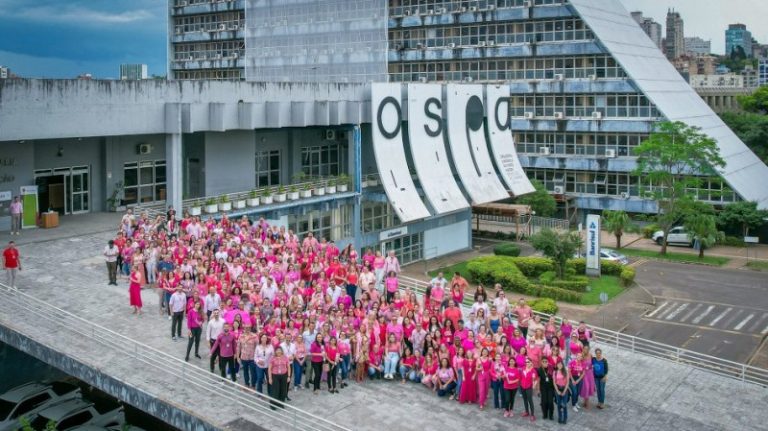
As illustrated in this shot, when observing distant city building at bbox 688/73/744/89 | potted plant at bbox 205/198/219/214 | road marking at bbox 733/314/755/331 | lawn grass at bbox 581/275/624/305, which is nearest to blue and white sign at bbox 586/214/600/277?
lawn grass at bbox 581/275/624/305

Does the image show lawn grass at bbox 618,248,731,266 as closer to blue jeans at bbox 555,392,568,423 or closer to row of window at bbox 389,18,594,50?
row of window at bbox 389,18,594,50

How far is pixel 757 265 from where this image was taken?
4784 centimetres

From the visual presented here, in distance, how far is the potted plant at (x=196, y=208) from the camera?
115 feet

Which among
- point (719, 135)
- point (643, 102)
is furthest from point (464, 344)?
point (719, 135)

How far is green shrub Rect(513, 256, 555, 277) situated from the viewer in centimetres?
4454

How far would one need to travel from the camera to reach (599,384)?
19.6 meters

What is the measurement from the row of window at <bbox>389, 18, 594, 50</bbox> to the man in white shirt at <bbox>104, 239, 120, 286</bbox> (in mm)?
44120

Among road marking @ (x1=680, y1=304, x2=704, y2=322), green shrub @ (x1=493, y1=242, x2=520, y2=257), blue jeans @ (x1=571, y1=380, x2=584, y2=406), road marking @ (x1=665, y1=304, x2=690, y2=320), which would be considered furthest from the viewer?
green shrub @ (x1=493, y1=242, x2=520, y2=257)

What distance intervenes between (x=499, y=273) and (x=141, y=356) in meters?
24.2

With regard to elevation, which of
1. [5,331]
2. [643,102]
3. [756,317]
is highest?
[643,102]

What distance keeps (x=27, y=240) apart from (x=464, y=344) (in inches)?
745

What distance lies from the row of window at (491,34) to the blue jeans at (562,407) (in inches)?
1846

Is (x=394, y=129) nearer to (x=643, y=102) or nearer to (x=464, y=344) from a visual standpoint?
(x=643, y=102)

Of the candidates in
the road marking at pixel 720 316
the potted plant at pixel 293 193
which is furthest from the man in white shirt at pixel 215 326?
the road marking at pixel 720 316
